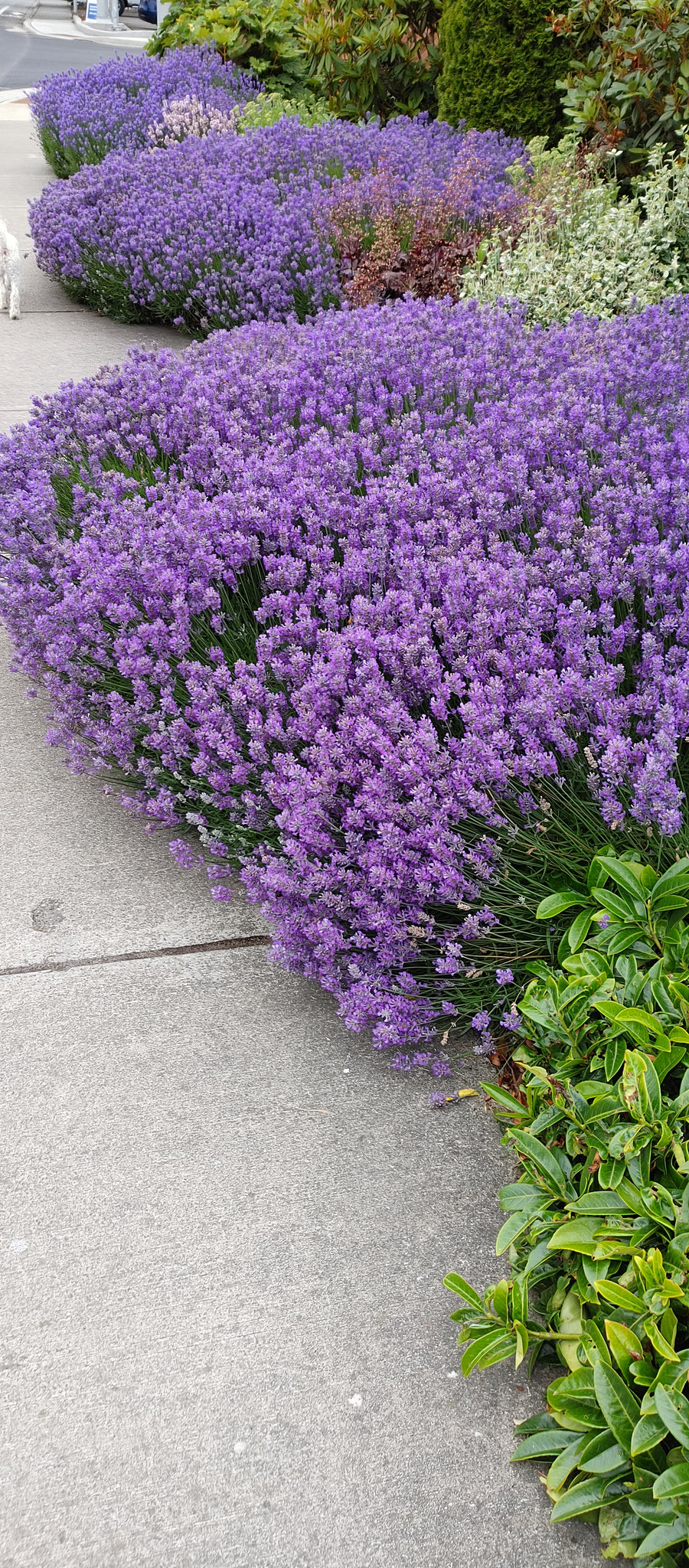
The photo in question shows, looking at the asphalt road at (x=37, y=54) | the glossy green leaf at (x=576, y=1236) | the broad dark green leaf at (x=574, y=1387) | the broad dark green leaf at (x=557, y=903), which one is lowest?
the broad dark green leaf at (x=574, y=1387)

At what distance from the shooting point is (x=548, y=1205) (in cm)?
192

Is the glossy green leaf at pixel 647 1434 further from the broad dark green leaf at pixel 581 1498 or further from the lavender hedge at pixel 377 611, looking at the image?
the lavender hedge at pixel 377 611

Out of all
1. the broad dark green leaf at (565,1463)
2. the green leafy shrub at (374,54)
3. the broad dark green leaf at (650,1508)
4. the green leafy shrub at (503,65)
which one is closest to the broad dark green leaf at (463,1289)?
the broad dark green leaf at (565,1463)

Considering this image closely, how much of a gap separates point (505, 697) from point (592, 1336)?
1.27 m

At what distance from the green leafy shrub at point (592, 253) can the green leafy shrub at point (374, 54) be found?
3.61m

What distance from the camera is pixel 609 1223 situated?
1775mm

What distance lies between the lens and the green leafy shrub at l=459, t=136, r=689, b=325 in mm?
5473

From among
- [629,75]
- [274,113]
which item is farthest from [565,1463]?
[274,113]

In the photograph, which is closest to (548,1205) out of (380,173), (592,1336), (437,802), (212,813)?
(592,1336)

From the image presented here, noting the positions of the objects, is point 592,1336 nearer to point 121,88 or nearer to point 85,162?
point 85,162

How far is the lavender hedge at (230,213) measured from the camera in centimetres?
654

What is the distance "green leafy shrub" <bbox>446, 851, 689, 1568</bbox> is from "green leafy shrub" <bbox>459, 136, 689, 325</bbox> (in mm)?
3678

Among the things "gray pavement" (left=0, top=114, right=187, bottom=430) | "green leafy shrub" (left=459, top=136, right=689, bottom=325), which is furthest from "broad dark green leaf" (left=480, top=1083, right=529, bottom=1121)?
"gray pavement" (left=0, top=114, right=187, bottom=430)

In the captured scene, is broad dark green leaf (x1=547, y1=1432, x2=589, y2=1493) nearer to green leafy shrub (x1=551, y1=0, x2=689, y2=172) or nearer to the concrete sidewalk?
the concrete sidewalk
